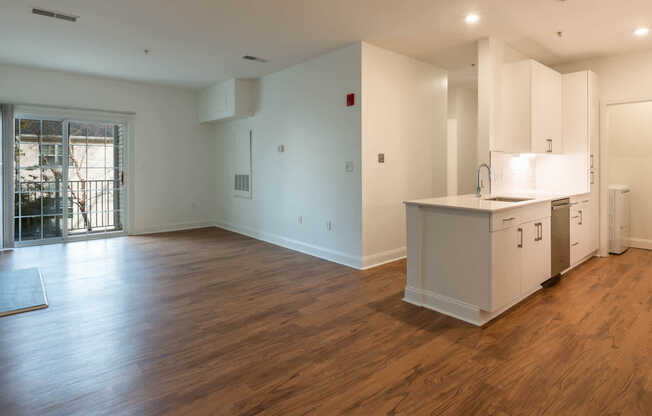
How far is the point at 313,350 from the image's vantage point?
2.53m

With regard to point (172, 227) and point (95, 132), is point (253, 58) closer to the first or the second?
point (95, 132)

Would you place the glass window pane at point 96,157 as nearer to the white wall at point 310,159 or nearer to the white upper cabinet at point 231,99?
the white upper cabinet at point 231,99

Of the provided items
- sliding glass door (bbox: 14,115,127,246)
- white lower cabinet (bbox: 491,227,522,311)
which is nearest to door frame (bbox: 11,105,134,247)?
sliding glass door (bbox: 14,115,127,246)

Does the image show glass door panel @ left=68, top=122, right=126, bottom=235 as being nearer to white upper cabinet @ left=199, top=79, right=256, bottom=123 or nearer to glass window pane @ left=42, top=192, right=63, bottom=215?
glass window pane @ left=42, top=192, right=63, bottom=215

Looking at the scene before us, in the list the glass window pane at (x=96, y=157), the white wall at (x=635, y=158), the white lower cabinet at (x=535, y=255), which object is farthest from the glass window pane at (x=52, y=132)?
the white wall at (x=635, y=158)

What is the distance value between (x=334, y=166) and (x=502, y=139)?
2.04 m

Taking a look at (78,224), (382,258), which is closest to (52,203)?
(78,224)

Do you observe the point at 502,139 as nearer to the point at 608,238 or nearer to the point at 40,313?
the point at 608,238

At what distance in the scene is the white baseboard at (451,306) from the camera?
2.94 metres

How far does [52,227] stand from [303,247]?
4.33 metres

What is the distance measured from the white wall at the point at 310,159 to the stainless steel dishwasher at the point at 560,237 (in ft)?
6.77

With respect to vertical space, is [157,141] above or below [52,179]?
above

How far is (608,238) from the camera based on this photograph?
5184 mm

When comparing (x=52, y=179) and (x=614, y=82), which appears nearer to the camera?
(x=614, y=82)
